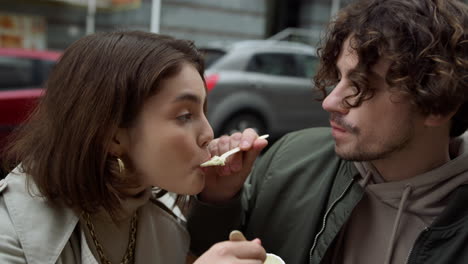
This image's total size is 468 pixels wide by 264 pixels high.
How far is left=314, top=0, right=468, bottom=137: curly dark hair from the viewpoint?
1703 millimetres

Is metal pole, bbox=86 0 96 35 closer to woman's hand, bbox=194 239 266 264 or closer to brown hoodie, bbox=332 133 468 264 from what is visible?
brown hoodie, bbox=332 133 468 264

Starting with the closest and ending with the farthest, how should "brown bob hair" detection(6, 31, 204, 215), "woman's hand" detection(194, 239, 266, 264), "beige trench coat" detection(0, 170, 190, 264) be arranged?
"woman's hand" detection(194, 239, 266, 264)
"beige trench coat" detection(0, 170, 190, 264)
"brown bob hair" detection(6, 31, 204, 215)

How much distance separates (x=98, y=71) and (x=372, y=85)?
→ 873 millimetres

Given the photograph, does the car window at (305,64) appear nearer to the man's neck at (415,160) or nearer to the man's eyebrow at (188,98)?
→ the man's neck at (415,160)

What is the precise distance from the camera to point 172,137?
1.52 m

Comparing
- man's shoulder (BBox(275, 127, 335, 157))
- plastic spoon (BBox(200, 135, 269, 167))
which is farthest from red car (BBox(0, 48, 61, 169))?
plastic spoon (BBox(200, 135, 269, 167))

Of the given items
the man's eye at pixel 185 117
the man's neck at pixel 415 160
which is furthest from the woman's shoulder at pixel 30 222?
the man's neck at pixel 415 160

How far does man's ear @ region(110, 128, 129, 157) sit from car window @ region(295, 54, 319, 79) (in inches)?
259

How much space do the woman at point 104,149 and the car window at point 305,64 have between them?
6.42m

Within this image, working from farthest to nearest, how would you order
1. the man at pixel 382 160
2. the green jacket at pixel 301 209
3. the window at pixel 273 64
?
the window at pixel 273 64 < the man at pixel 382 160 < the green jacket at pixel 301 209

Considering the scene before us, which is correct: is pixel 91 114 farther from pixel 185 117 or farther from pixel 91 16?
pixel 91 16

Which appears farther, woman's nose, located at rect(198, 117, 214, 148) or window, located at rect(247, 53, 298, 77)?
window, located at rect(247, 53, 298, 77)

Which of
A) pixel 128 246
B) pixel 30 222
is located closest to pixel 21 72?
pixel 128 246

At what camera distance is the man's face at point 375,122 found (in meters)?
1.69
